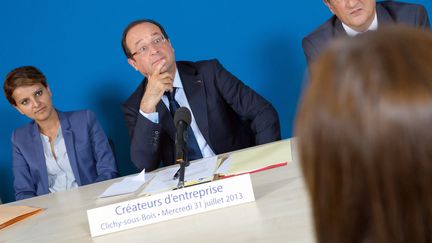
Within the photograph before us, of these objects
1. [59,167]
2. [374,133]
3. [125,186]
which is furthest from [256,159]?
[374,133]

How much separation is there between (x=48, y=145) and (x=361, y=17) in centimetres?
176

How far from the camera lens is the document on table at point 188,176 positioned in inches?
70.5

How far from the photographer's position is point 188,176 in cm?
186

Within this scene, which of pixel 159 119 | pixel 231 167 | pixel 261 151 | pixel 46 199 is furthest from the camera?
pixel 159 119

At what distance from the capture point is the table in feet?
4.18

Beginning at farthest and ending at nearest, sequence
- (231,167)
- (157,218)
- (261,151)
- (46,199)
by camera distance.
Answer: (46,199), (261,151), (231,167), (157,218)

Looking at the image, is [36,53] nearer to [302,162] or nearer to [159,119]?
[159,119]

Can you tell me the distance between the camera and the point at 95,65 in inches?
137

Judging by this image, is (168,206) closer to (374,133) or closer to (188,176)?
(188,176)

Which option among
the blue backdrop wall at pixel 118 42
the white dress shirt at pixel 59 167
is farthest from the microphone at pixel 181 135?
the blue backdrop wall at pixel 118 42

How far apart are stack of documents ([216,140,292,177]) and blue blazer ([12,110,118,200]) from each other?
3.24 ft

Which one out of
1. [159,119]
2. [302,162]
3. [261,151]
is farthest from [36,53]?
[302,162]

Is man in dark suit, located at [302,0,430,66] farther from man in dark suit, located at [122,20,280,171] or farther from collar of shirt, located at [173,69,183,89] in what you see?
collar of shirt, located at [173,69,183,89]

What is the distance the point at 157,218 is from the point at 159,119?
1.11m
